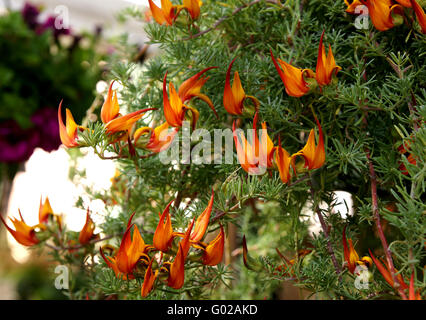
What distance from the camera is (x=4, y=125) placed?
2.87ft

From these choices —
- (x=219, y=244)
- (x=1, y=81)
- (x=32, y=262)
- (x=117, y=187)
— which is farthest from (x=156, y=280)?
(x=32, y=262)

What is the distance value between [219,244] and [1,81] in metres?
0.73

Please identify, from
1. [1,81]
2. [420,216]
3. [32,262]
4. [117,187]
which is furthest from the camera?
[32,262]

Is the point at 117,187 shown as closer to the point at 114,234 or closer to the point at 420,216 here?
the point at 114,234

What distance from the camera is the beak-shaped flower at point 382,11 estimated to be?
30 centimetres

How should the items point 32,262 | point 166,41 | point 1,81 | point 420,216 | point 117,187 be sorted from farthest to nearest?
point 32,262
point 1,81
point 117,187
point 166,41
point 420,216

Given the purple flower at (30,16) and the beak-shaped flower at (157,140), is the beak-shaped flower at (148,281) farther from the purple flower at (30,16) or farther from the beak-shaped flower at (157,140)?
the purple flower at (30,16)

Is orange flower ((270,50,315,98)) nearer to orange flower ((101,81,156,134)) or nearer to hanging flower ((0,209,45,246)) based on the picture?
orange flower ((101,81,156,134))

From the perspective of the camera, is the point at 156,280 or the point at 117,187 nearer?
the point at 156,280

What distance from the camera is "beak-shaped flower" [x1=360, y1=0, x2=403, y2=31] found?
30 cm

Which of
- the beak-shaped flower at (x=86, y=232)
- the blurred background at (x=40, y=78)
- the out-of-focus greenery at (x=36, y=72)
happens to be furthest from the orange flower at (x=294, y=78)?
the out-of-focus greenery at (x=36, y=72)

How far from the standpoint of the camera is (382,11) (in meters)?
0.30

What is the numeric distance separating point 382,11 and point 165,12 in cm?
17
